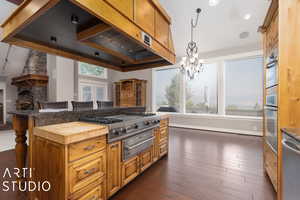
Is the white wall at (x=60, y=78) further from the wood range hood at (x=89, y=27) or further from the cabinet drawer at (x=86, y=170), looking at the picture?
the cabinet drawer at (x=86, y=170)

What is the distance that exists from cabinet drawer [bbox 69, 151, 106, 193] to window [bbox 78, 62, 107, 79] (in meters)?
5.78

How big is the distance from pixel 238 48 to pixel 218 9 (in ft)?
5.55

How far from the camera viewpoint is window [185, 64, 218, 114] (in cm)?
527

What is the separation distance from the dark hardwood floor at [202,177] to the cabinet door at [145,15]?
2.04 metres

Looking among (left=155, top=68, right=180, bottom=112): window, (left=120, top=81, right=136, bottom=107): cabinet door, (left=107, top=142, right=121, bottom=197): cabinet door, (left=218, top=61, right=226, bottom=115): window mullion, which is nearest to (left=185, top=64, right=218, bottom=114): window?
(left=218, top=61, right=226, bottom=115): window mullion

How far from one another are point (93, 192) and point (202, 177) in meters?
1.61

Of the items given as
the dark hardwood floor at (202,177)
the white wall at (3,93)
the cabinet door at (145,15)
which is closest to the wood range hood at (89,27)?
the cabinet door at (145,15)

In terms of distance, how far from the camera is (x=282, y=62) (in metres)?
1.42

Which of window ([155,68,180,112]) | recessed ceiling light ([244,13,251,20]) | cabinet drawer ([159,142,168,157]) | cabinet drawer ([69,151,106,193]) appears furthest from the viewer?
window ([155,68,180,112])

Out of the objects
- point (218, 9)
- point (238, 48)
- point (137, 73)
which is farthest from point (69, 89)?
point (238, 48)

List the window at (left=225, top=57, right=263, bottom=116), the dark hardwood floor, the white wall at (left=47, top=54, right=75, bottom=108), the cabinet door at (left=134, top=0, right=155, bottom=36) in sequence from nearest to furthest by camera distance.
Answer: the cabinet door at (left=134, top=0, right=155, bottom=36), the dark hardwood floor, the window at (left=225, top=57, right=263, bottom=116), the white wall at (left=47, top=54, right=75, bottom=108)

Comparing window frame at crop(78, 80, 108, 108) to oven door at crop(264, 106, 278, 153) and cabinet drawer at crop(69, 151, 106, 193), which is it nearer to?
cabinet drawer at crop(69, 151, 106, 193)

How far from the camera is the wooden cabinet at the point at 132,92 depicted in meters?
6.13

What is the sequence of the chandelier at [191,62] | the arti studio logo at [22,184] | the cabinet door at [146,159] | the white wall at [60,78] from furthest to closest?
the white wall at [60,78], the chandelier at [191,62], the cabinet door at [146,159], the arti studio logo at [22,184]
